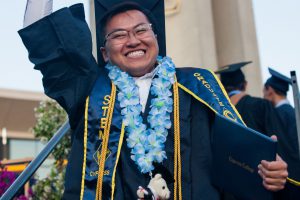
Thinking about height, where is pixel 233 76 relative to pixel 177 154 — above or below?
above

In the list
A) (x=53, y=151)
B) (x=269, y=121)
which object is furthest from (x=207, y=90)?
(x=53, y=151)

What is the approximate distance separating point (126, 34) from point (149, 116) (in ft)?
1.53

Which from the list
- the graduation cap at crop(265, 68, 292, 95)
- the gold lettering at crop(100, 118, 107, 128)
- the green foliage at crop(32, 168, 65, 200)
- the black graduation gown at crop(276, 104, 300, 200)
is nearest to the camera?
the gold lettering at crop(100, 118, 107, 128)

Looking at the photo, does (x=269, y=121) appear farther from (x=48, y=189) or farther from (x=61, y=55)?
(x=48, y=189)

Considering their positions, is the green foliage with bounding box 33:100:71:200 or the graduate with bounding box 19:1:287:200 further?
the green foliage with bounding box 33:100:71:200

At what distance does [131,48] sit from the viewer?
2.91 m

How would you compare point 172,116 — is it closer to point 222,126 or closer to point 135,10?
point 222,126

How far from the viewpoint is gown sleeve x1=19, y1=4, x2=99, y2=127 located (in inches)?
108

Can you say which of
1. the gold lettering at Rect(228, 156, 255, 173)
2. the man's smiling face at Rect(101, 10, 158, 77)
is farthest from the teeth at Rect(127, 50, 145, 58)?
the gold lettering at Rect(228, 156, 255, 173)

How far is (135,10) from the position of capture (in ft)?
9.90

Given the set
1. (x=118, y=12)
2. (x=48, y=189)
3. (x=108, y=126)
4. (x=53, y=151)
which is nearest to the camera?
(x=108, y=126)

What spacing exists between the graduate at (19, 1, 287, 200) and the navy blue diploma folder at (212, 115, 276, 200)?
6 centimetres

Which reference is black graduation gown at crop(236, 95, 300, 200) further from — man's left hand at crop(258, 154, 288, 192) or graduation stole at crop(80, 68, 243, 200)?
man's left hand at crop(258, 154, 288, 192)

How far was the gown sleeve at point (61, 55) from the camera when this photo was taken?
273cm
